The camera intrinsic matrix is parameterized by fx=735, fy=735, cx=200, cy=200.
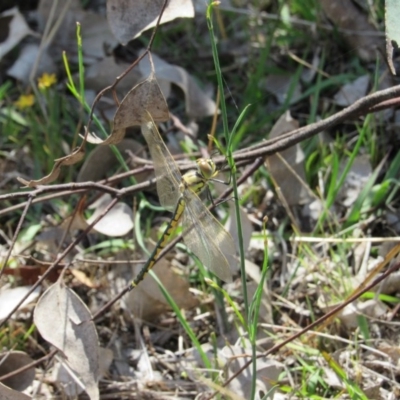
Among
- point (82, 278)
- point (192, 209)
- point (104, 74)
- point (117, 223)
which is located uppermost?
point (104, 74)

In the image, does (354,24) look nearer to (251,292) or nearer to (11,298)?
(251,292)

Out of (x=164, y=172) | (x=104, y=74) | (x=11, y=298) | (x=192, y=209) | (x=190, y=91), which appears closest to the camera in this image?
(x=192, y=209)

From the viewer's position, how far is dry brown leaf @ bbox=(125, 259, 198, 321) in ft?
7.52

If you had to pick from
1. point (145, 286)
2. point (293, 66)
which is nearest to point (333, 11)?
point (293, 66)

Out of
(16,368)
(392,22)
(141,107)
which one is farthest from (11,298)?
(392,22)

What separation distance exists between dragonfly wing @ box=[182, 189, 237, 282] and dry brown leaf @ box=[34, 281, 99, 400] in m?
0.36

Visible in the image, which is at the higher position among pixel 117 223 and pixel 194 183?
pixel 194 183

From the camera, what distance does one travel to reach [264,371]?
202cm

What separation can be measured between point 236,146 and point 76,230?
665 millimetres

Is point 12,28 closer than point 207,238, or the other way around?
point 207,238

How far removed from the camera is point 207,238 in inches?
71.9

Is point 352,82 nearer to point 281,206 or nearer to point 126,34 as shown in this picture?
point 281,206

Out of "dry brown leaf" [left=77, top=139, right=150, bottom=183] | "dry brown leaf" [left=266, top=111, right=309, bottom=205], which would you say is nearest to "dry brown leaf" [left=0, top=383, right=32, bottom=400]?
"dry brown leaf" [left=77, top=139, right=150, bottom=183]

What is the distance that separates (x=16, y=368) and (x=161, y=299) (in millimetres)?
473
